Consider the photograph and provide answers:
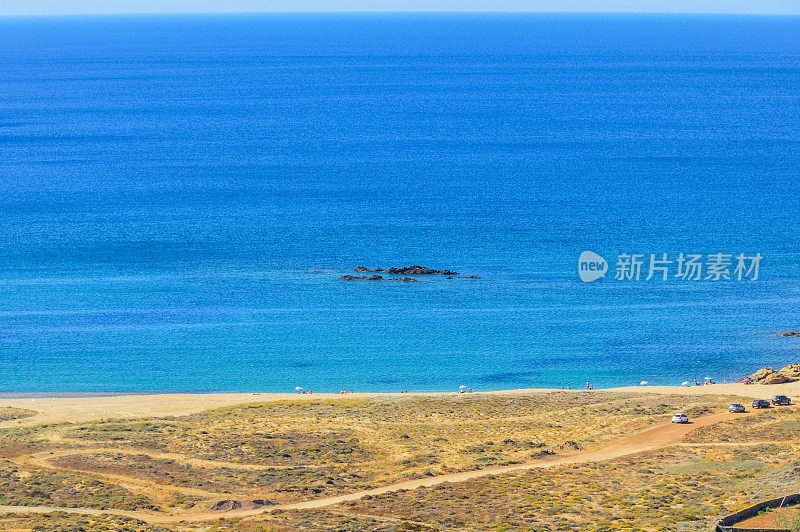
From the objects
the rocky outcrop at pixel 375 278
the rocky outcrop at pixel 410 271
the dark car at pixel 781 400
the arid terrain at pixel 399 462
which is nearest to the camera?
the arid terrain at pixel 399 462

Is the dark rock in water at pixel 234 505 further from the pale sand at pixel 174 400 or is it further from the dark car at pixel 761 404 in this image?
the dark car at pixel 761 404

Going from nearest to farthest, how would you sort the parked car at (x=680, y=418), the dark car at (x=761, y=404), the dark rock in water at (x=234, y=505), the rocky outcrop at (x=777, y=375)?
the dark rock in water at (x=234, y=505) < the parked car at (x=680, y=418) < the dark car at (x=761, y=404) < the rocky outcrop at (x=777, y=375)

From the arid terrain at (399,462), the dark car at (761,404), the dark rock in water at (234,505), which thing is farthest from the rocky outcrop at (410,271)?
the dark rock in water at (234,505)

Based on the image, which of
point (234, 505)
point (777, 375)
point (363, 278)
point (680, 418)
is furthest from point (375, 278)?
point (234, 505)

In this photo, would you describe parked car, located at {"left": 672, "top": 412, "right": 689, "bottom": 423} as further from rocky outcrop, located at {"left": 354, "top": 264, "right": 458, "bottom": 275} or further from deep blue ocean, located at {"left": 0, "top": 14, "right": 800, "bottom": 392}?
rocky outcrop, located at {"left": 354, "top": 264, "right": 458, "bottom": 275}

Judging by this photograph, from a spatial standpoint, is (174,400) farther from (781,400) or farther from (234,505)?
(781,400)

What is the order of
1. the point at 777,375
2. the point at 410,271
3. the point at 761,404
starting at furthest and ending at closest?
the point at 410,271 < the point at 777,375 < the point at 761,404
